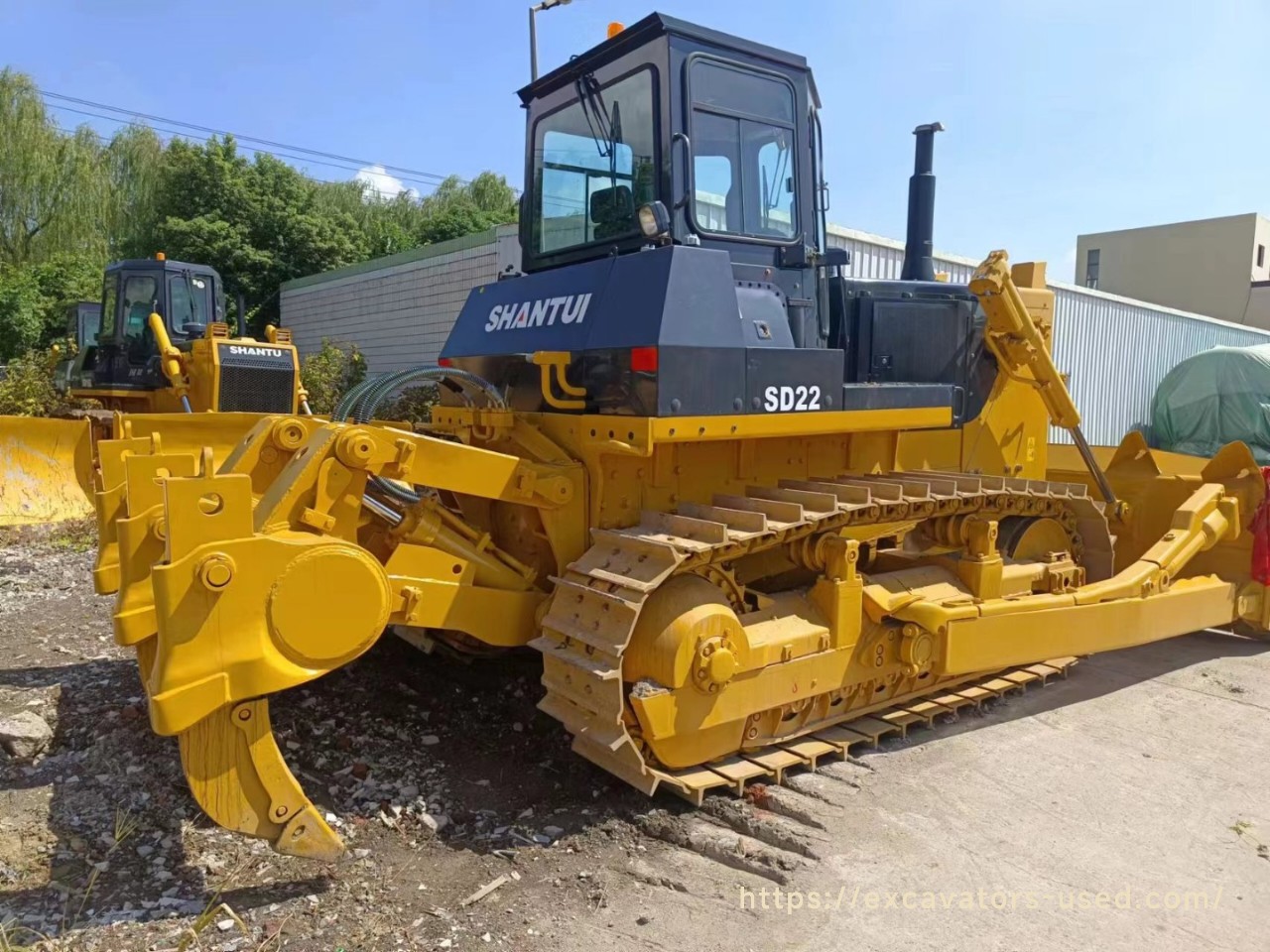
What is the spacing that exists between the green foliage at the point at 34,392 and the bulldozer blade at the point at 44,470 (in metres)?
5.32

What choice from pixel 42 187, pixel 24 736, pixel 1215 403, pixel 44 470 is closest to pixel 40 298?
pixel 42 187

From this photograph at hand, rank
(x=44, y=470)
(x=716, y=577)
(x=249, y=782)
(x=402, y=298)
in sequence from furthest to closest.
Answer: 1. (x=402, y=298)
2. (x=44, y=470)
3. (x=716, y=577)
4. (x=249, y=782)

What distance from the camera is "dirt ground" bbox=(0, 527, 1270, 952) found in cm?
303

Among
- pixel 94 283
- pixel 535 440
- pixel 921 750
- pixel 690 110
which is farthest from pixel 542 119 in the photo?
pixel 94 283

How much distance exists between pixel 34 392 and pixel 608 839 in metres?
14.7

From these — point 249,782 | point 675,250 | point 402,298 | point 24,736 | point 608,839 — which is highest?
point 402,298

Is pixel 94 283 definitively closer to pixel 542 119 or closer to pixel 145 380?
pixel 145 380

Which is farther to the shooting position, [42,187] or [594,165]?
[42,187]

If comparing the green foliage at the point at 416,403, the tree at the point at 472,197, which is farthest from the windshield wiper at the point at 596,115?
the tree at the point at 472,197

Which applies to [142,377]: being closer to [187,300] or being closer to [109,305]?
[109,305]

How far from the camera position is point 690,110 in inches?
159

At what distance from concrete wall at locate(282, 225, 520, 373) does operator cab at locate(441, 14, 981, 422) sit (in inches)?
315

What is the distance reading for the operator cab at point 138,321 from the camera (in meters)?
12.6

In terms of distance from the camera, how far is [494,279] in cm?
1357
